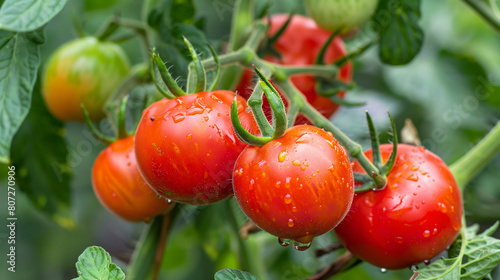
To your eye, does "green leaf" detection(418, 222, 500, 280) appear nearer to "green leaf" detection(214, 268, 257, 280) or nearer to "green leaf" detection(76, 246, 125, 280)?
"green leaf" detection(214, 268, 257, 280)

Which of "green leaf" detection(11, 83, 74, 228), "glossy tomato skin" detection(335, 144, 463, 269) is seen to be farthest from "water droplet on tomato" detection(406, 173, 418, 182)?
"green leaf" detection(11, 83, 74, 228)

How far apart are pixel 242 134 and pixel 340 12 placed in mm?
398

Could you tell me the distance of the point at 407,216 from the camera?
1.98 ft

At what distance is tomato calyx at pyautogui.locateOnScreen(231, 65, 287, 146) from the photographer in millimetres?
504

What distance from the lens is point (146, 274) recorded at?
766mm

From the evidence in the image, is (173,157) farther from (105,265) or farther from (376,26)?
(376,26)

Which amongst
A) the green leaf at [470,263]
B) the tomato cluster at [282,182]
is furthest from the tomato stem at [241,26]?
the green leaf at [470,263]

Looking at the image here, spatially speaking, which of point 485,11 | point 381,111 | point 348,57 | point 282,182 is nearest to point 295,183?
point 282,182

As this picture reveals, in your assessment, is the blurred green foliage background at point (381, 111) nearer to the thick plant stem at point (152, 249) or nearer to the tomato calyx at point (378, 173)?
the thick plant stem at point (152, 249)

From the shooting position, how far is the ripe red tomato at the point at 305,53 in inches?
33.3

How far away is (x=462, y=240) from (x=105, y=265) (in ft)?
1.31

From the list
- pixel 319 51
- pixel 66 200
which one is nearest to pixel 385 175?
pixel 319 51

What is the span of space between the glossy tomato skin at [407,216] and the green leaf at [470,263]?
0.07ft

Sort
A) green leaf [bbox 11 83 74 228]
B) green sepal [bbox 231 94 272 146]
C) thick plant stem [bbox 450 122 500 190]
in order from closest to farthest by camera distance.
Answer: green sepal [bbox 231 94 272 146] → thick plant stem [bbox 450 122 500 190] → green leaf [bbox 11 83 74 228]
